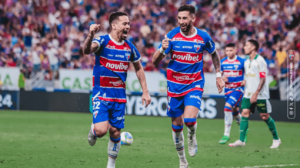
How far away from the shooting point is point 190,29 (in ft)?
24.6

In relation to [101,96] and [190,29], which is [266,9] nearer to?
[190,29]

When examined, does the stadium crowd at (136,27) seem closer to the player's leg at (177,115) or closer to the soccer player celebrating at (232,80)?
the soccer player celebrating at (232,80)

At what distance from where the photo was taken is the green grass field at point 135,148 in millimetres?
7855

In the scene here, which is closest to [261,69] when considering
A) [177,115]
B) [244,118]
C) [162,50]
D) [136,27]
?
[244,118]

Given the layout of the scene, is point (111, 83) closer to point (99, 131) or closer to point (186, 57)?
point (99, 131)

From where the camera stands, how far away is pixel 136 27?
23.1 metres

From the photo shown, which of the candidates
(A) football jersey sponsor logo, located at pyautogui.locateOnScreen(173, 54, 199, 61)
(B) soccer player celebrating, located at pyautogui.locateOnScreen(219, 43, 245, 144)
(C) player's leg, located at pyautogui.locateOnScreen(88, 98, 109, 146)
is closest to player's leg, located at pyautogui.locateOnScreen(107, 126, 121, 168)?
(C) player's leg, located at pyautogui.locateOnScreen(88, 98, 109, 146)

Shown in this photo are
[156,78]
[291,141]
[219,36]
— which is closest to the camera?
[291,141]

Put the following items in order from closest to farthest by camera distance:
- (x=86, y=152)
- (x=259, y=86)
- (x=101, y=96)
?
(x=101, y=96), (x=86, y=152), (x=259, y=86)

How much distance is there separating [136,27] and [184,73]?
16019mm

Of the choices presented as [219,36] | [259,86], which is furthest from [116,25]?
[219,36]

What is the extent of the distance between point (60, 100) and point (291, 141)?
1104cm

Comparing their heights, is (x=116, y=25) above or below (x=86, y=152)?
above

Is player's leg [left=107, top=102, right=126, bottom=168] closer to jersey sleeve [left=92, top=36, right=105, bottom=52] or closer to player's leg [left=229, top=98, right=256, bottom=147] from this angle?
jersey sleeve [left=92, top=36, right=105, bottom=52]
